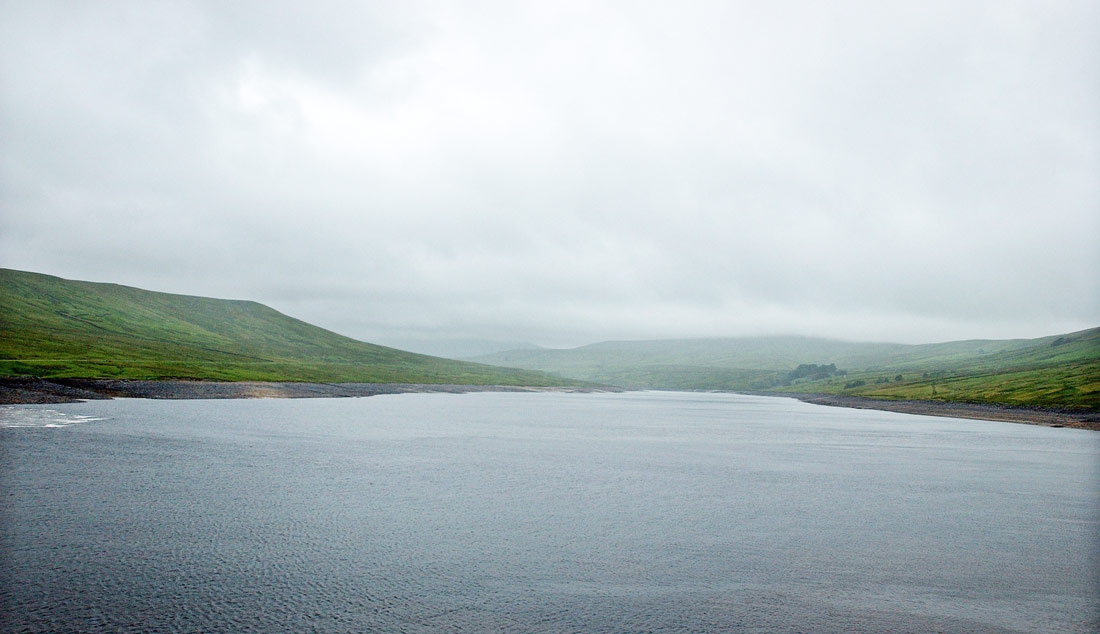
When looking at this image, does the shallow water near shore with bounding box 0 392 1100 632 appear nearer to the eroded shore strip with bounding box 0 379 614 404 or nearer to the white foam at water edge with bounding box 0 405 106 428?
the white foam at water edge with bounding box 0 405 106 428

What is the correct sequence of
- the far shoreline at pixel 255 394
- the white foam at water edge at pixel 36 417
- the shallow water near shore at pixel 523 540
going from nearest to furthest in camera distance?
the shallow water near shore at pixel 523 540 → the white foam at water edge at pixel 36 417 → the far shoreline at pixel 255 394

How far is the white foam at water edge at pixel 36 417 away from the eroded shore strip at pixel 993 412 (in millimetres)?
112550

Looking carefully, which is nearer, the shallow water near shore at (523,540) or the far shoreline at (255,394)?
the shallow water near shore at (523,540)

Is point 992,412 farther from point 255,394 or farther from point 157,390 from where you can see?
point 157,390

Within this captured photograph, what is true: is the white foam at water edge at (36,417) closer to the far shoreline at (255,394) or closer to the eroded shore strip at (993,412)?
the far shoreline at (255,394)

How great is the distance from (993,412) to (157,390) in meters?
139

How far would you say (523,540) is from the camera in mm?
23469

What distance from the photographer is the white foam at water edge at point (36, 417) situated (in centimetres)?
5141

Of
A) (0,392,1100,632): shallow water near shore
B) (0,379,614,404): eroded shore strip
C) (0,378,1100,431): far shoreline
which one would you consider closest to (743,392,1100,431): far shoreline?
(0,378,1100,431): far shoreline

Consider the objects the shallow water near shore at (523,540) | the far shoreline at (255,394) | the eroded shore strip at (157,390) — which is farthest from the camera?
the far shoreline at (255,394)

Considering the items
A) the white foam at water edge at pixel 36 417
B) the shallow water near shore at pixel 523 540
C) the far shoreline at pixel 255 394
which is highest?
the far shoreline at pixel 255 394

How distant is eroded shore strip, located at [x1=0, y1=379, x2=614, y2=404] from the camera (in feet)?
254

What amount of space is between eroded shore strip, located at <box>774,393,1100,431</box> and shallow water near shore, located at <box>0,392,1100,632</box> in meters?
50.8

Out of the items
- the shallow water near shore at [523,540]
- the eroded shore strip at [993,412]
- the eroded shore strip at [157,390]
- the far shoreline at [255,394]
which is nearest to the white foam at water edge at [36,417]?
the shallow water near shore at [523,540]
